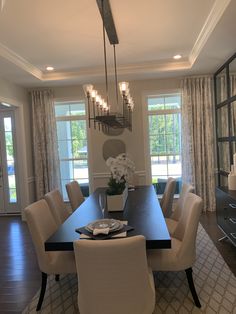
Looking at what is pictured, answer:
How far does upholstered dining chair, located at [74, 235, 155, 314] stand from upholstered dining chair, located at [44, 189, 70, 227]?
1.37m

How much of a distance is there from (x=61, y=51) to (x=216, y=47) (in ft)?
7.25

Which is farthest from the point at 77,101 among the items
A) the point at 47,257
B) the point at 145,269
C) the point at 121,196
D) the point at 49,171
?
the point at 145,269

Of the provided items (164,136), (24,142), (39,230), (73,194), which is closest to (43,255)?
(39,230)

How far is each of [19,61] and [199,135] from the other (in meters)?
3.46

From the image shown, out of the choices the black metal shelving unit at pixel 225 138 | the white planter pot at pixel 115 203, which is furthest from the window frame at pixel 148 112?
the white planter pot at pixel 115 203

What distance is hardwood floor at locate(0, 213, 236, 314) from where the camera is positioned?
2.65m

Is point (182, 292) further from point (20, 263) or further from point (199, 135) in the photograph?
point (199, 135)

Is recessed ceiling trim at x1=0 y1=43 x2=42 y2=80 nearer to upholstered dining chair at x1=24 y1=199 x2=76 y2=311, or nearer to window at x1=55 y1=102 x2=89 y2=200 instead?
A: window at x1=55 y1=102 x2=89 y2=200

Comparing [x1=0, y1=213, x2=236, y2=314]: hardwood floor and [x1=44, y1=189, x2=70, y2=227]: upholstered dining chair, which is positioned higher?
[x1=44, y1=189, x2=70, y2=227]: upholstered dining chair

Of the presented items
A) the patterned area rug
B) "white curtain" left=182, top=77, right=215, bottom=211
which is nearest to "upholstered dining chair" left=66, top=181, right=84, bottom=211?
the patterned area rug

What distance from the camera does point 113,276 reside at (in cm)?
164

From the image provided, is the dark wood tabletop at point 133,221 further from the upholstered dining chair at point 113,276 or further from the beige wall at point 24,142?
the beige wall at point 24,142

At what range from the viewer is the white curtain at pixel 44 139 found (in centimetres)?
557

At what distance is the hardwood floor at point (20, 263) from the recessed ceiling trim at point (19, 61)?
8.99 feet
